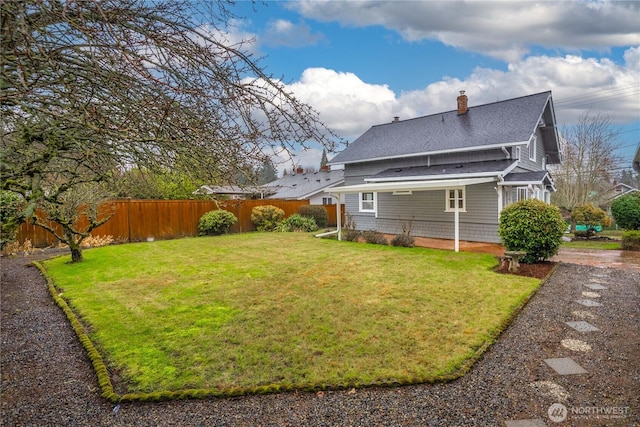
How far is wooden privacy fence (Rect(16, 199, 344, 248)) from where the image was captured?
13891mm

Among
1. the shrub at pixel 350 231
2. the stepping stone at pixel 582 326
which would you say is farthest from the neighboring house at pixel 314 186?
the stepping stone at pixel 582 326

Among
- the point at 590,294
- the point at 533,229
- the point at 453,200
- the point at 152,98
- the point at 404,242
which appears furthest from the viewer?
the point at 453,200

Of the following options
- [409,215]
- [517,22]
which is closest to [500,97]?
[409,215]

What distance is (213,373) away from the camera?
405cm

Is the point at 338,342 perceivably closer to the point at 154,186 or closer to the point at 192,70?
the point at 154,186

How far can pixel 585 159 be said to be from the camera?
22.2 meters

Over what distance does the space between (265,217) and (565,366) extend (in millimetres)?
16562

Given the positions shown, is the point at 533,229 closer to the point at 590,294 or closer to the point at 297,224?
the point at 590,294

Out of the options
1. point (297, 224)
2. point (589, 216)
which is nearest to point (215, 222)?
point (297, 224)

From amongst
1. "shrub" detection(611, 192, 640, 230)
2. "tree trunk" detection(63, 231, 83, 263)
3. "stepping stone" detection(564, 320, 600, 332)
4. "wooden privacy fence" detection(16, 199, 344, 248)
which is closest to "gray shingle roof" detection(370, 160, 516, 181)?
"shrub" detection(611, 192, 640, 230)

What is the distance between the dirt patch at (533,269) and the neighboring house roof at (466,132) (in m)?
5.70

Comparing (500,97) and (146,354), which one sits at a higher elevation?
(500,97)

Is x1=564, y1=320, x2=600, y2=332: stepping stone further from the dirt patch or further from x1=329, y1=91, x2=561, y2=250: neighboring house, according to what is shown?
x1=329, y1=91, x2=561, y2=250: neighboring house

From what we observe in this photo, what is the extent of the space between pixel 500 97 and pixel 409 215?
8.31 meters
